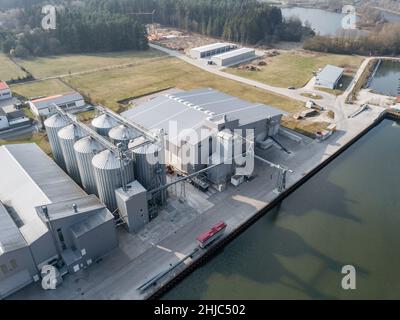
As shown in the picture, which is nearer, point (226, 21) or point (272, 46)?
point (272, 46)

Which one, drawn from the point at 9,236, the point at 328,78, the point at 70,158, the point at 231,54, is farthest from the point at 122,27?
the point at 9,236

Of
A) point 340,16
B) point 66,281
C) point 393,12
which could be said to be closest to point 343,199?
point 66,281

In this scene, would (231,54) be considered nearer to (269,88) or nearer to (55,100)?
(269,88)

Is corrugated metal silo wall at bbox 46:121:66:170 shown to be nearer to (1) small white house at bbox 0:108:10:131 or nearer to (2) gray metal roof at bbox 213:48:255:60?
(1) small white house at bbox 0:108:10:131

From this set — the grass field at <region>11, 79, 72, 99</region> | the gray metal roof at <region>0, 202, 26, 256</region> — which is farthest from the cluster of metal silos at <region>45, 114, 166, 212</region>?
the grass field at <region>11, 79, 72, 99</region>

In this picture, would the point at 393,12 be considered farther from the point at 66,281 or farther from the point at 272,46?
the point at 66,281
